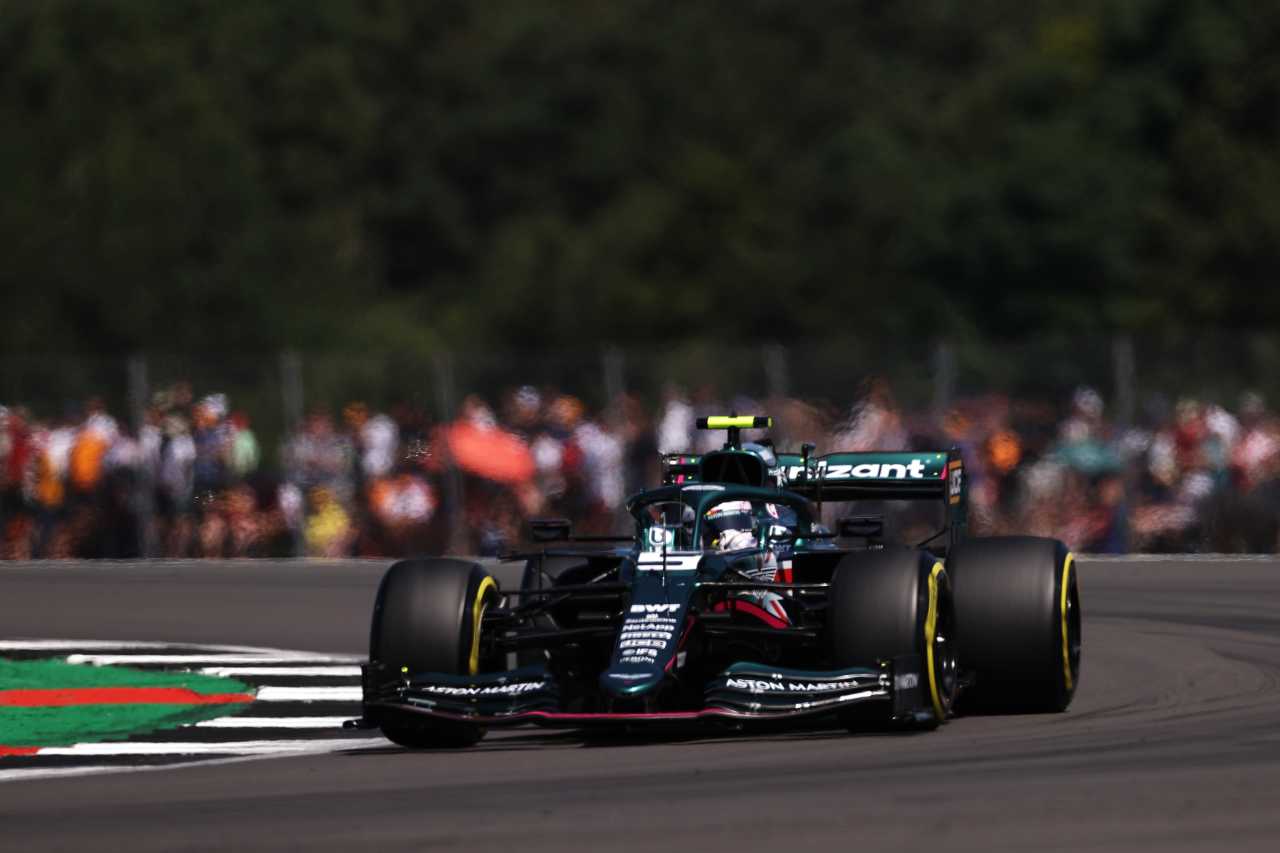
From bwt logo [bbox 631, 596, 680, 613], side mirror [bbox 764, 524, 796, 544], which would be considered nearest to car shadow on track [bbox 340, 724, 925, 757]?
bwt logo [bbox 631, 596, 680, 613]

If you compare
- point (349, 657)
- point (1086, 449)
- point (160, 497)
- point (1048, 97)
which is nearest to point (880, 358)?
point (1086, 449)

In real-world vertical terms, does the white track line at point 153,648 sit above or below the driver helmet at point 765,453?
below

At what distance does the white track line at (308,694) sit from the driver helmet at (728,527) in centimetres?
301

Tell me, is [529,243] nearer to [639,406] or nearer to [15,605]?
[639,406]

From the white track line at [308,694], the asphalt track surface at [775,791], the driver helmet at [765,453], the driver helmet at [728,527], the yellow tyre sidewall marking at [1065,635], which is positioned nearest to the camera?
the asphalt track surface at [775,791]

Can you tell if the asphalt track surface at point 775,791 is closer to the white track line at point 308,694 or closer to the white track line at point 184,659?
the white track line at point 308,694

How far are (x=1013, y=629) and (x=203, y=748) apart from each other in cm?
392

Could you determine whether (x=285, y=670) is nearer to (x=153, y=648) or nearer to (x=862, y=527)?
(x=153, y=648)

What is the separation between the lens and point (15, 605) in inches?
952

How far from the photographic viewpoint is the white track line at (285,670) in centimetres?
1803

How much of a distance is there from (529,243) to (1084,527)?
2538 inches

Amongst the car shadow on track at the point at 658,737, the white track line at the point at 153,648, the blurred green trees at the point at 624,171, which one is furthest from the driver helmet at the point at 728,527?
the blurred green trees at the point at 624,171

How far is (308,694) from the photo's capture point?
16750 mm

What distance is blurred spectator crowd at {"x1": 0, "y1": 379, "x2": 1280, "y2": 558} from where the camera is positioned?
27828mm
